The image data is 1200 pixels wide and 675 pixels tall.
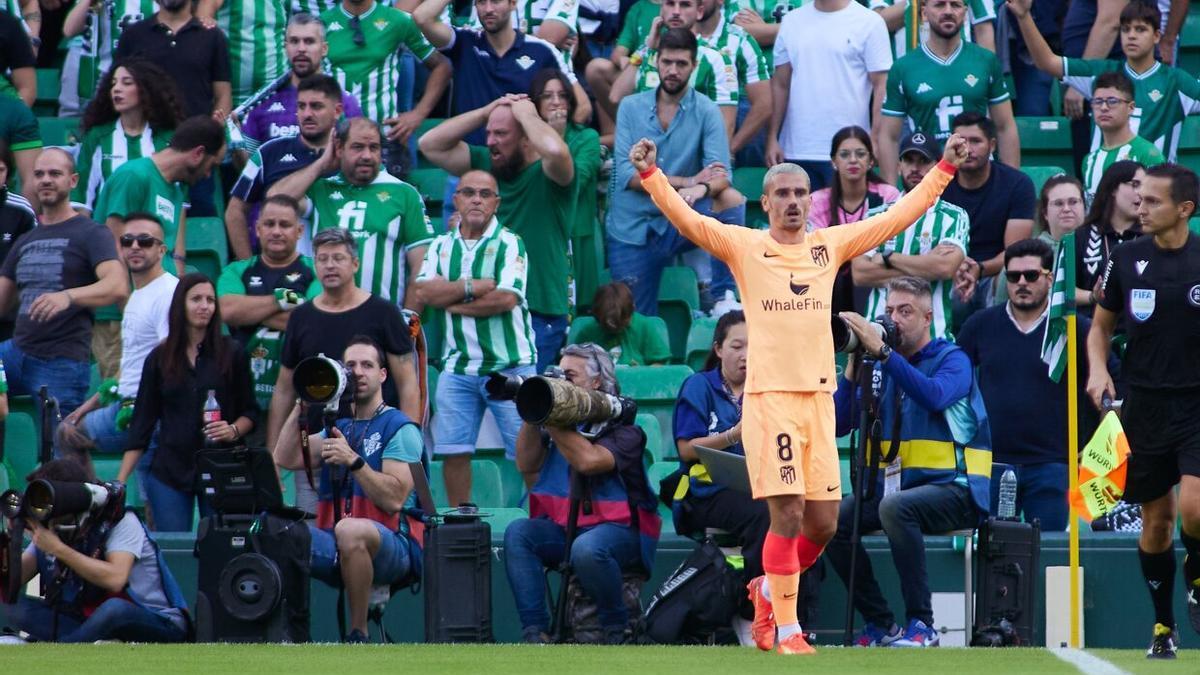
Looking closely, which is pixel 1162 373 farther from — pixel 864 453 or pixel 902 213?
pixel 864 453

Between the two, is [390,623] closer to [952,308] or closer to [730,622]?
[730,622]

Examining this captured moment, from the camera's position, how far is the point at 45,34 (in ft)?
49.0

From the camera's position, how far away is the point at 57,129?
13797 mm

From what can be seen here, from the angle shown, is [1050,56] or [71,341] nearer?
[71,341]

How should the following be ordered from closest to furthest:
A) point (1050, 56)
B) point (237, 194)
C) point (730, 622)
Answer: point (730, 622), point (237, 194), point (1050, 56)

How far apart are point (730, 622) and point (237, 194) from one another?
4549mm

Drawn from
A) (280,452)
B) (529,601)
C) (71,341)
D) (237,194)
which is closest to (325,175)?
(237,194)

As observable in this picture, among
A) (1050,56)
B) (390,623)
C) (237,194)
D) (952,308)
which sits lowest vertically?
(390,623)

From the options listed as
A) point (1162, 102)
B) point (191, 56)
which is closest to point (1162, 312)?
point (1162, 102)

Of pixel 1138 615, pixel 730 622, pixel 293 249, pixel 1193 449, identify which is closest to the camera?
pixel 1193 449

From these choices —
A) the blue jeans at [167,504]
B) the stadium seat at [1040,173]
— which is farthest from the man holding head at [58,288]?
the stadium seat at [1040,173]

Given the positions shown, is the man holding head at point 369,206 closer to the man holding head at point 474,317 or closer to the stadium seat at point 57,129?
the man holding head at point 474,317

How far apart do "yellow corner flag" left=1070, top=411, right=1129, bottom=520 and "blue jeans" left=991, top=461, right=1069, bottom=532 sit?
1740 mm

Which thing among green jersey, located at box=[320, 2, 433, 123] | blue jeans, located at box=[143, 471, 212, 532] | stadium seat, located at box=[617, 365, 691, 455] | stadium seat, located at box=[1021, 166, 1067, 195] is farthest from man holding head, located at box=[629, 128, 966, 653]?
green jersey, located at box=[320, 2, 433, 123]
